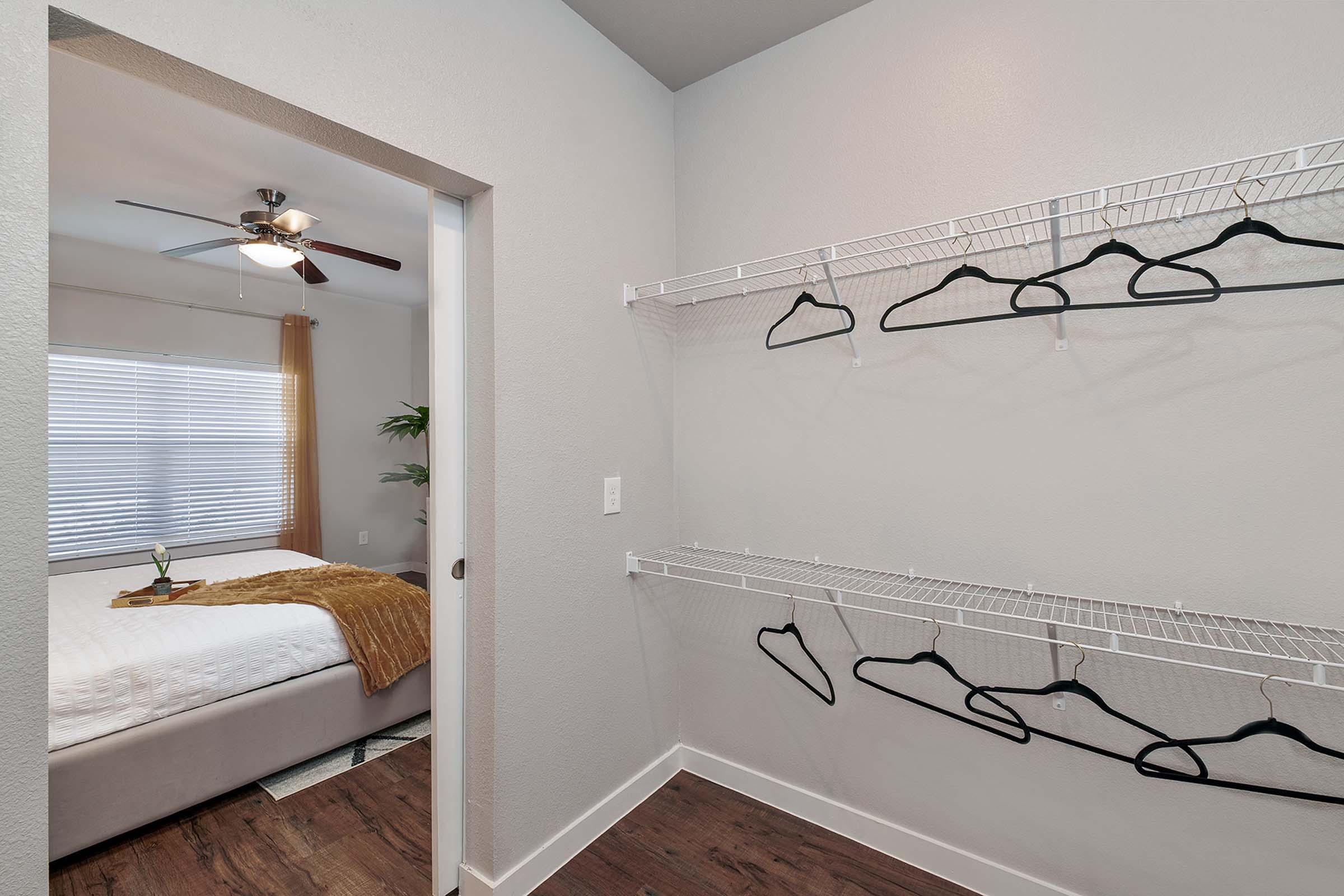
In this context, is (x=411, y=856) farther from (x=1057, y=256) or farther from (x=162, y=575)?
(x=1057, y=256)

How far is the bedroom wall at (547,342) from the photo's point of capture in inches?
53.2

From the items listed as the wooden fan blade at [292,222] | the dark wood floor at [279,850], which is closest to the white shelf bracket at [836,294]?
the dark wood floor at [279,850]

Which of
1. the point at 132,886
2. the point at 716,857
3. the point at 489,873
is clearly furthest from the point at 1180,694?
the point at 132,886

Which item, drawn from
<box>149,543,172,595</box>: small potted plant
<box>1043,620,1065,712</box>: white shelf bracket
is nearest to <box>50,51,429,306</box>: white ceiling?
<box>149,543,172,595</box>: small potted plant

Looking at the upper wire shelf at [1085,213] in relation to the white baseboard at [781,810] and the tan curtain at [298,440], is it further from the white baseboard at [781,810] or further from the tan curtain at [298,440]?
the tan curtain at [298,440]

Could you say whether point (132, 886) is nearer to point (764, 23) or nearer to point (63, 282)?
point (764, 23)

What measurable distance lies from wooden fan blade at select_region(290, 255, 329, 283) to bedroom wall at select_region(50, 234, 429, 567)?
125 cm

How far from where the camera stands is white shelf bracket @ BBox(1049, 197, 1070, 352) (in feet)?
4.80

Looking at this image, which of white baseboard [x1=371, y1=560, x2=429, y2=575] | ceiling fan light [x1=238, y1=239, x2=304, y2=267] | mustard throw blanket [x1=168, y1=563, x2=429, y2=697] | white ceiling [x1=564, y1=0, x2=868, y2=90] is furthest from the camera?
white baseboard [x1=371, y1=560, x2=429, y2=575]

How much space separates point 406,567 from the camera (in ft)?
18.7

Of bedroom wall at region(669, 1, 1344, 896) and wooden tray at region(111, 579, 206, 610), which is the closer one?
bedroom wall at region(669, 1, 1344, 896)

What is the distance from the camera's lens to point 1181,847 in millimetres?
1388

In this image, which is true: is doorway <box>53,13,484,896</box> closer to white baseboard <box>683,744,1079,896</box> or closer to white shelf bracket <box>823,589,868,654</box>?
white baseboard <box>683,744,1079,896</box>

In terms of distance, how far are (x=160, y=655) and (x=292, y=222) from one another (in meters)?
1.94
